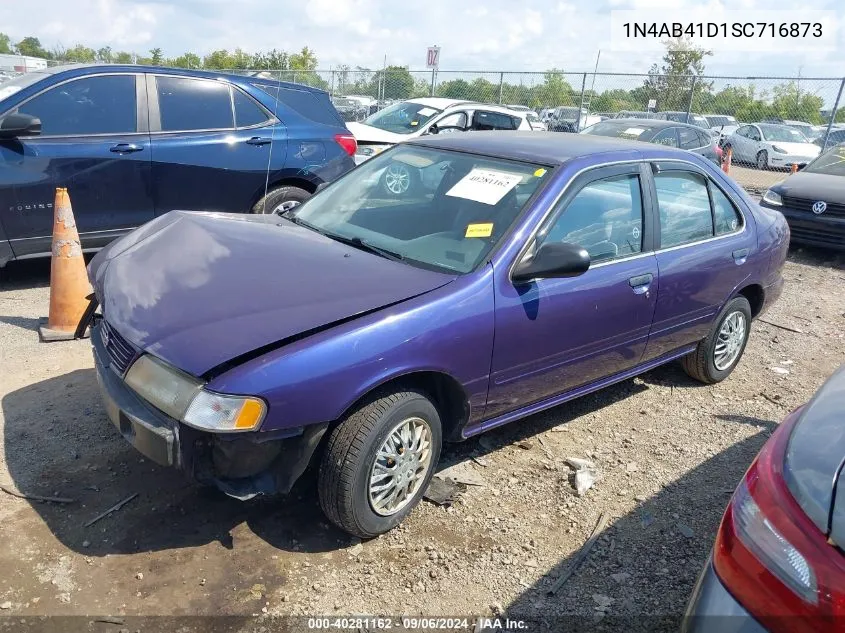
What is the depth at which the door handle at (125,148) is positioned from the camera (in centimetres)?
563

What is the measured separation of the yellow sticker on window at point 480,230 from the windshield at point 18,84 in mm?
4121

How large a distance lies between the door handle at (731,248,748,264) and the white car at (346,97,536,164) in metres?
6.60

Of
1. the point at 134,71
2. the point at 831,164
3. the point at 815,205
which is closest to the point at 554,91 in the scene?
the point at 831,164

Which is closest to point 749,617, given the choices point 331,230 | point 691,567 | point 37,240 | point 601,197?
point 691,567

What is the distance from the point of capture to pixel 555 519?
3.29m

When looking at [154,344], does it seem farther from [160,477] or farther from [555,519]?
[555,519]

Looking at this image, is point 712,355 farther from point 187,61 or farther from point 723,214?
point 187,61

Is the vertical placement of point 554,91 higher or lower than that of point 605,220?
higher

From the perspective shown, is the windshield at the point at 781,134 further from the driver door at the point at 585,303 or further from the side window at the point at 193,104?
the driver door at the point at 585,303

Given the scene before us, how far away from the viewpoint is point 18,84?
18.5ft

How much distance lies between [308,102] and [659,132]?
784cm

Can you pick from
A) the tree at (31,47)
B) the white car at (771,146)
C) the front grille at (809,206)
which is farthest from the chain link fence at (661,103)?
the tree at (31,47)

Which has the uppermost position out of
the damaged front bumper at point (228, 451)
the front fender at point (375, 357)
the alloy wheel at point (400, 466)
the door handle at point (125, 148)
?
the door handle at point (125, 148)

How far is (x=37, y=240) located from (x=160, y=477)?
3087 mm
